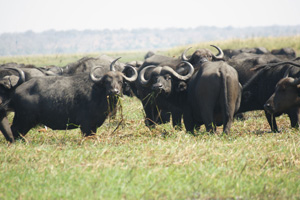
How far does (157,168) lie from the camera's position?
508 cm

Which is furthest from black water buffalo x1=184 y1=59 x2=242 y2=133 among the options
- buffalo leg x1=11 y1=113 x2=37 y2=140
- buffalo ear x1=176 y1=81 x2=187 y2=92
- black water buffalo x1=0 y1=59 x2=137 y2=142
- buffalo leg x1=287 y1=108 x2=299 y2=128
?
buffalo leg x1=11 y1=113 x2=37 y2=140

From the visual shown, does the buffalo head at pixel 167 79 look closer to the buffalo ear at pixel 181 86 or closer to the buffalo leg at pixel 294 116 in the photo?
the buffalo ear at pixel 181 86

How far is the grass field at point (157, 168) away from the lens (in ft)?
14.4

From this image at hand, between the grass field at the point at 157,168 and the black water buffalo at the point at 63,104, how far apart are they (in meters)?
0.56

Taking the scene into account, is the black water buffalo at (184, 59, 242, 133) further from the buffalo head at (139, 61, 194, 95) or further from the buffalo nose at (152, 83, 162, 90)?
the buffalo nose at (152, 83, 162, 90)

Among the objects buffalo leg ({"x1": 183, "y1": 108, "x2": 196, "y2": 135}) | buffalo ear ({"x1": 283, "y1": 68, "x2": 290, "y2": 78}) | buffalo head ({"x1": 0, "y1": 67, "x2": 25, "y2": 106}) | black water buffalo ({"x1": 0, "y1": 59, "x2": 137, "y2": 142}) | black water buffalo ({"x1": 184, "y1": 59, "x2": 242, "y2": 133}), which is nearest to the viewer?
black water buffalo ({"x1": 184, "y1": 59, "x2": 242, "y2": 133})

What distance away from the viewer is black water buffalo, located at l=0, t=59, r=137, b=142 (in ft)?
25.3

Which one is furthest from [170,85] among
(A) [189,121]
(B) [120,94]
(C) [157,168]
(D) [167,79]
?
(C) [157,168]

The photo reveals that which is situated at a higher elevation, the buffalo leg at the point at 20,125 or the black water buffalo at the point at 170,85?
the black water buffalo at the point at 170,85

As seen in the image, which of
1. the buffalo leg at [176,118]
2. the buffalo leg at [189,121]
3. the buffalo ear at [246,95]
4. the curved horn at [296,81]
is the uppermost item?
the curved horn at [296,81]

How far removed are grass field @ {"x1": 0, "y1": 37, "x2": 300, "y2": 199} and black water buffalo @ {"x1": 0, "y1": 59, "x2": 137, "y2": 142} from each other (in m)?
0.56

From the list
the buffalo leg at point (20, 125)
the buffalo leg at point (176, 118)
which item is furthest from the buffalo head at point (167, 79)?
the buffalo leg at point (20, 125)

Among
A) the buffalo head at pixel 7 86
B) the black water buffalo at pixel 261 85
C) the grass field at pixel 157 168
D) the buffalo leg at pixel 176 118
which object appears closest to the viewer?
the grass field at pixel 157 168

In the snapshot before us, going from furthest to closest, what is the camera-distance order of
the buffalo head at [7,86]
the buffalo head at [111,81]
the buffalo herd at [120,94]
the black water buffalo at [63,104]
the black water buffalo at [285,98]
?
the buffalo head at [7,86] → the black water buffalo at [63,104] → the buffalo head at [111,81] → the black water buffalo at [285,98] → the buffalo herd at [120,94]
